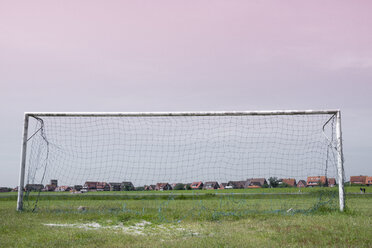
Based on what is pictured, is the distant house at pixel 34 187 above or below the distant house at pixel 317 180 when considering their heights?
→ below

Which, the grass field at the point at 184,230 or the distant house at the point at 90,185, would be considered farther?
the distant house at the point at 90,185

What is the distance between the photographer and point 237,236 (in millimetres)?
6312

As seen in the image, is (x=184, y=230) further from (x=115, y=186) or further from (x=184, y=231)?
(x=115, y=186)

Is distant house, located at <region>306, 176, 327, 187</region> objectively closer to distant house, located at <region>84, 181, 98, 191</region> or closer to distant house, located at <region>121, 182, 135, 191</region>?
distant house, located at <region>121, 182, 135, 191</region>

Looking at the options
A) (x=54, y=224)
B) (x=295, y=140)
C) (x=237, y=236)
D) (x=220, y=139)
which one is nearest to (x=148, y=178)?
(x=220, y=139)

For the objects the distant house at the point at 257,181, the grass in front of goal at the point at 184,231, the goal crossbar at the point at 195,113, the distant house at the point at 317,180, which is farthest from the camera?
the distant house at the point at 257,181

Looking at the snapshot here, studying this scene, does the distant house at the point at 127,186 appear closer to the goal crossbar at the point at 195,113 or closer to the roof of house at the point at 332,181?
the goal crossbar at the point at 195,113

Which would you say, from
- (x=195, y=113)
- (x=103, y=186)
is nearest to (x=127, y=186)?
(x=103, y=186)

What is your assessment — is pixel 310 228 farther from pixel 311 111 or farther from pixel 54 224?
pixel 54 224

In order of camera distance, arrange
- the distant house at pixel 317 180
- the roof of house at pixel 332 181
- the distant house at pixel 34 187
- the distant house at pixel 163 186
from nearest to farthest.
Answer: the roof of house at pixel 332 181 < the distant house at pixel 317 180 < the distant house at pixel 34 187 < the distant house at pixel 163 186


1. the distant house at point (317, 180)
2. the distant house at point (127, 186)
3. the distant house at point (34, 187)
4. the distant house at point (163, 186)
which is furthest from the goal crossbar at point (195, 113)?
the distant house at point (163, 186)

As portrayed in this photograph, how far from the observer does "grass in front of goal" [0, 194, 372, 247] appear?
5816 millimetres

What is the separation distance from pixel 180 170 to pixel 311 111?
440 centimetres

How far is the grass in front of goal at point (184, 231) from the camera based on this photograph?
19.1 feet
